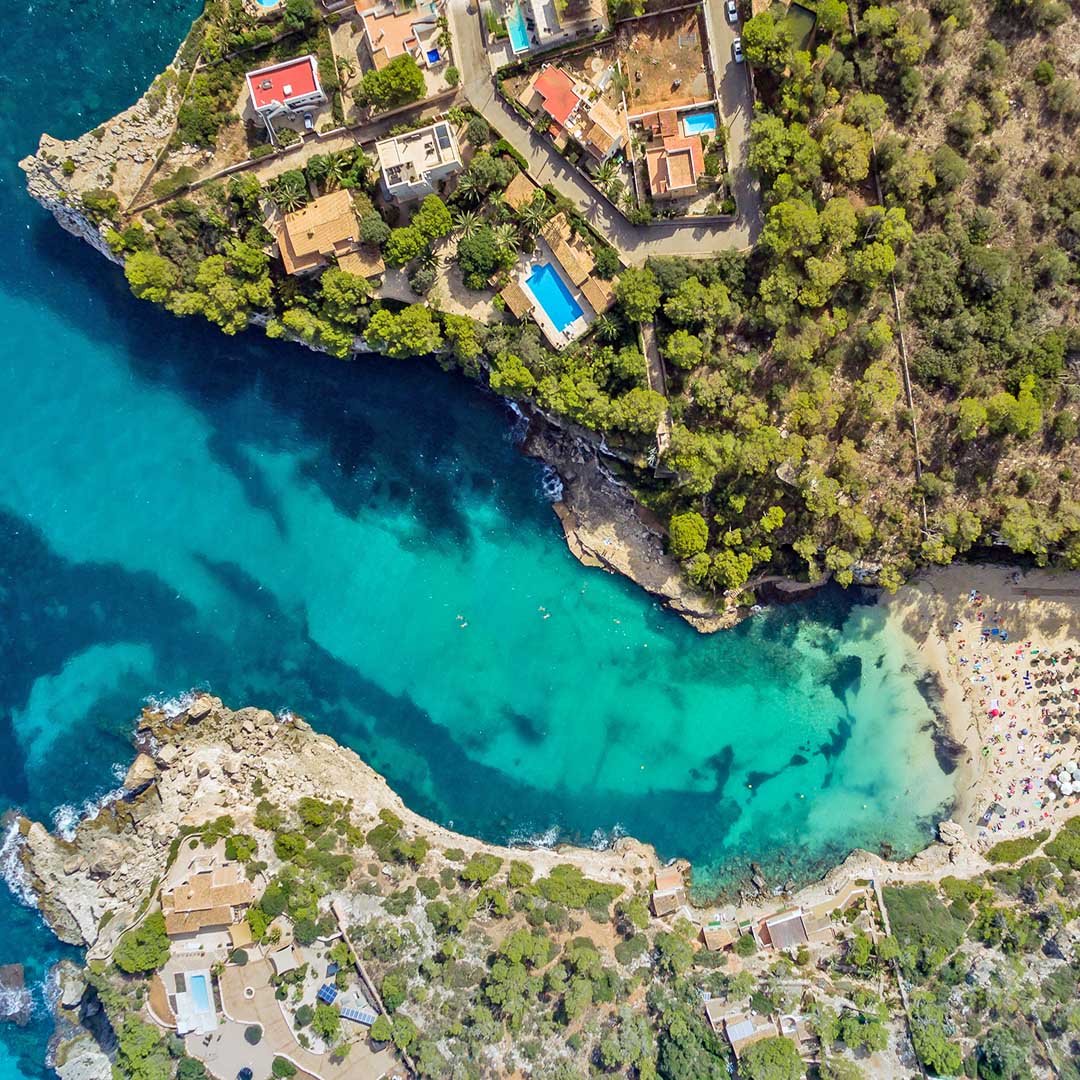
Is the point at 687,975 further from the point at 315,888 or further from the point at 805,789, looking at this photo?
the point at 315,888

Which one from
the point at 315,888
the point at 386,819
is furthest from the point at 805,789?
the point at 315,888

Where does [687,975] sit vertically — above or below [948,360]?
below

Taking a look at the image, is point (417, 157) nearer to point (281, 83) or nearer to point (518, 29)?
point (281, 83)

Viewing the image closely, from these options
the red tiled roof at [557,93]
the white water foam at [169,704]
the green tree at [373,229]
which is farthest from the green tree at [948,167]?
the white water foam at [169,704]

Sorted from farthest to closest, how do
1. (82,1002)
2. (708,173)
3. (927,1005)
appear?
(82,1002), (927,1005), (708,173)

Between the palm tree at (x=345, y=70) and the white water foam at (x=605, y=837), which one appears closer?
the palm tree at (x=345, y=70)

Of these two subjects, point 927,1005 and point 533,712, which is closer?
point 927,1005

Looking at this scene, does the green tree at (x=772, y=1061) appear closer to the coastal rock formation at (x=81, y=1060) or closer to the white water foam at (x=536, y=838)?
the white water foam at (x=536, y=838)
